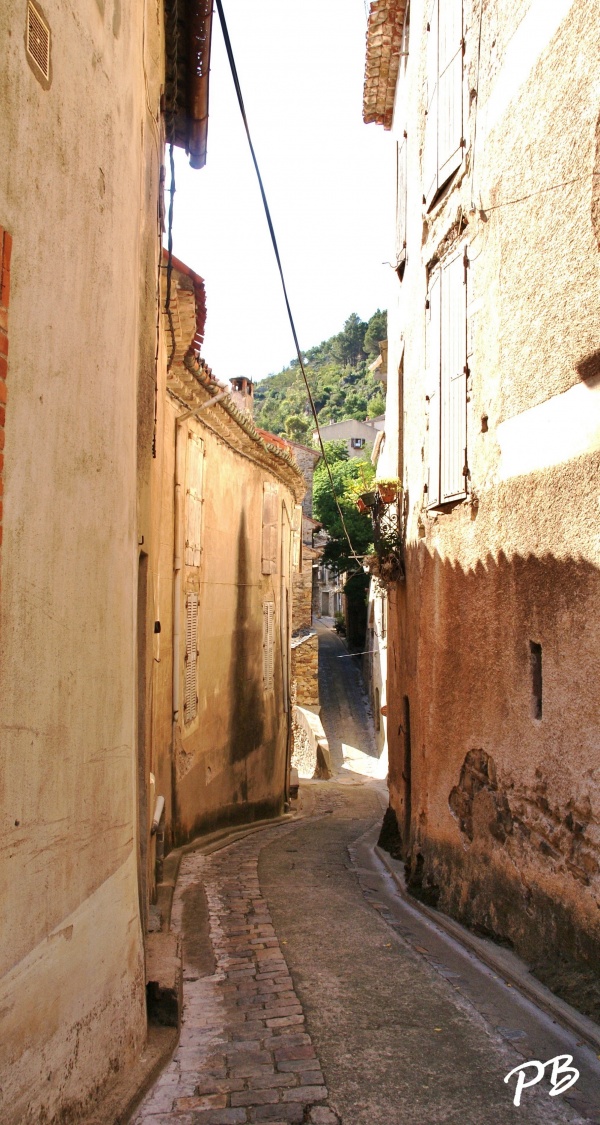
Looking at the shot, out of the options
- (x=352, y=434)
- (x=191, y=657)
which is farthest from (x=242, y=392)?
(x=352, y=434)

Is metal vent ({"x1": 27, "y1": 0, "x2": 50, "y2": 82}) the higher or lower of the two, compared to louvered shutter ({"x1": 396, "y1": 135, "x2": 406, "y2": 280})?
lower

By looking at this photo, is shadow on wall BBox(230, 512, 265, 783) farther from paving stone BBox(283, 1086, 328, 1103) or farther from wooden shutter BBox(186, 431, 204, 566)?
paving stone BBox(283, 1086, 328, 1103)

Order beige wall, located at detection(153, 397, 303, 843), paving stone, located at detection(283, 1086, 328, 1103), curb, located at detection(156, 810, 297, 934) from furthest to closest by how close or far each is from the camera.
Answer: beige wall, located at detection(153, 397, 303, 843), curb, located at detection(156, 810, 297, 934), paving stone, located at detection(283, 1086, 328, 1103)

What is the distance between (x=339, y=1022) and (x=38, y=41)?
4.96 metres

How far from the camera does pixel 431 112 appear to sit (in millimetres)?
8695

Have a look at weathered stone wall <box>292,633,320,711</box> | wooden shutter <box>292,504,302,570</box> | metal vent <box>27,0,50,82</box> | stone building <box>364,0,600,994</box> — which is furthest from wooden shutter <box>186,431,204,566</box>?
weathered stone wall <box>292,633,320,711</box>

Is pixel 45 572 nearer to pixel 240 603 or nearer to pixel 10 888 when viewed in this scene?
pixel 10 888

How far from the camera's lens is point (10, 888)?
9.71 ft

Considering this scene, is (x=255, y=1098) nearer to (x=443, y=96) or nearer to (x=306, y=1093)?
(x=306, y=1093)

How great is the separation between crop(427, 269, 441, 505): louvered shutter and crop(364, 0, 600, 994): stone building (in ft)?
0.11

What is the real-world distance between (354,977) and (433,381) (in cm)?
523

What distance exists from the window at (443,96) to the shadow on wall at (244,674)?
6239 millimetres

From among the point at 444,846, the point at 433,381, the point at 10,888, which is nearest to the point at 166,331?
the point at 433,381

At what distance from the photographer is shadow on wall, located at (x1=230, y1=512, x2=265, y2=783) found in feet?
42.2
